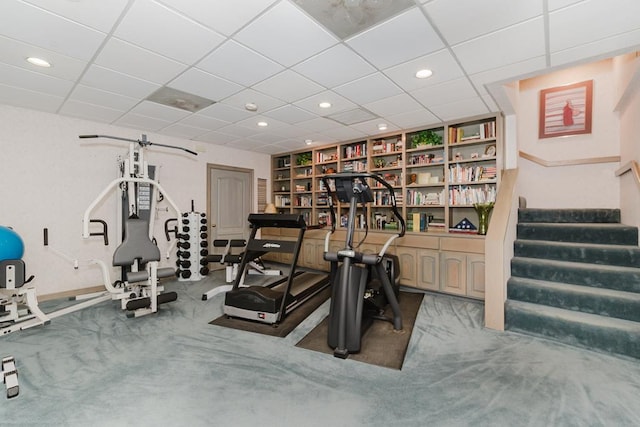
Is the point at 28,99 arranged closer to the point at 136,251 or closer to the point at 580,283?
the point at 136,251

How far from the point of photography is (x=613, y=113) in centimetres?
379

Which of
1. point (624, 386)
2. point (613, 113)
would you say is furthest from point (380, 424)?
point (613, 113)

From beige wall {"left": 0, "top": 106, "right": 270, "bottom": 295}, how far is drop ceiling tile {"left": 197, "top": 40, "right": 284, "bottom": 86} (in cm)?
270

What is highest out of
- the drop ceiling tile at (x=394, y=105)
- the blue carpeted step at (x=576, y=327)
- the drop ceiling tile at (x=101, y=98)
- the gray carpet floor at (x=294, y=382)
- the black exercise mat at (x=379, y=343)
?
the drop ceiling tile at (x=394, y=105)

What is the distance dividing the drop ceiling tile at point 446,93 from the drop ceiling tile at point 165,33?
2.18m

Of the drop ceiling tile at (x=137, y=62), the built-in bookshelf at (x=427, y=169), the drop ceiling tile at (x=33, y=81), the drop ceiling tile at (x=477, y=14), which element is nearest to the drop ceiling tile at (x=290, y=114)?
the built-in bookshelf at (x=427, y=169)

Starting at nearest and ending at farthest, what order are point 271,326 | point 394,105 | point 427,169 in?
point 271,326 < point 394,105 < point 427,169

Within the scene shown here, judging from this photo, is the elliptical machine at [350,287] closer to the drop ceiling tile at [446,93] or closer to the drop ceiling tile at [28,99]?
the drop ceiling tile at [446,93]

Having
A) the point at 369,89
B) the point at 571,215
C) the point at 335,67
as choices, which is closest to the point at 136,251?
the point at 335,67

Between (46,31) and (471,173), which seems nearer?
(46,31)

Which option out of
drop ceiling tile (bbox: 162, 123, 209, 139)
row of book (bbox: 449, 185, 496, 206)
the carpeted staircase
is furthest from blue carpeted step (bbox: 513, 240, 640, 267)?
drop ceiling tile (bbox: 162, 123, 209, 139)

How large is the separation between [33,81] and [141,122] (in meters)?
1.35

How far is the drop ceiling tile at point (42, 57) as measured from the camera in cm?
221

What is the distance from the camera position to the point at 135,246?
3.42 metres
